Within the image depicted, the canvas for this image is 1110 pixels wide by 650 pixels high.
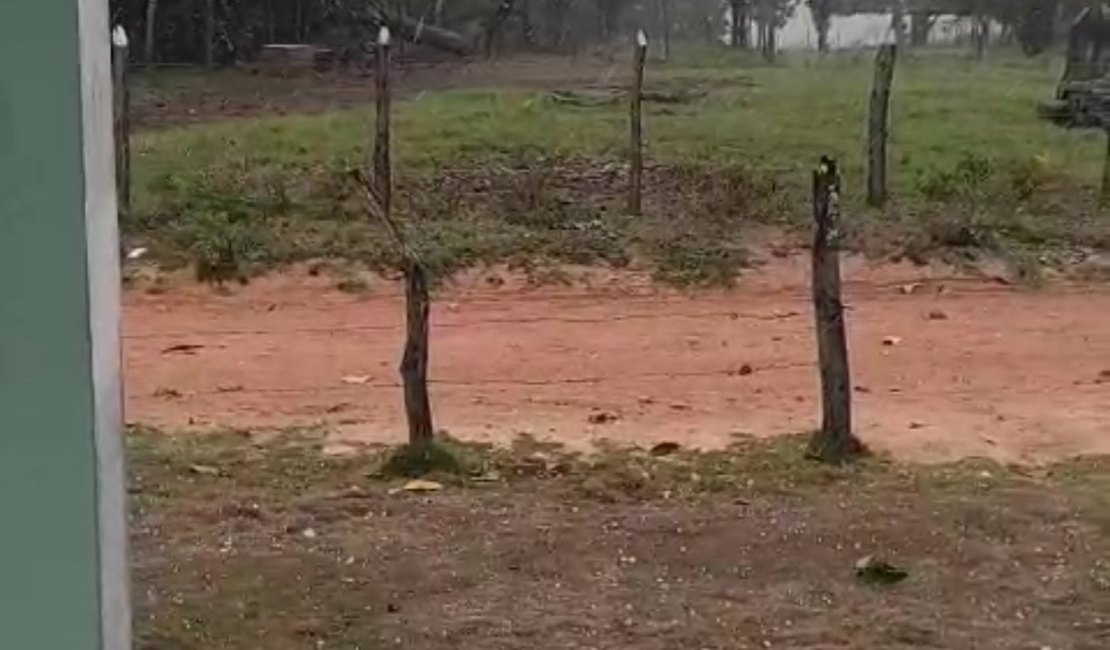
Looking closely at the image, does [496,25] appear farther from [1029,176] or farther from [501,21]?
[1029,176]

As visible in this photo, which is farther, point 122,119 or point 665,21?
point 665,21

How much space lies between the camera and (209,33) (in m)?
13.4

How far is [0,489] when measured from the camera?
0.59 m

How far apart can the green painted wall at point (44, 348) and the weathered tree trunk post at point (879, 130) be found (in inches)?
Result: 324

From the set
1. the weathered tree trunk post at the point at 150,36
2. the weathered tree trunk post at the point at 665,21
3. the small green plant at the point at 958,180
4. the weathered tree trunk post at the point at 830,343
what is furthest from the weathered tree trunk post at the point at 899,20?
the weathered tree trunk post at the point at 830,343

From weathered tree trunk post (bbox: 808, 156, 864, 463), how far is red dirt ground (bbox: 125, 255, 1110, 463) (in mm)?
275

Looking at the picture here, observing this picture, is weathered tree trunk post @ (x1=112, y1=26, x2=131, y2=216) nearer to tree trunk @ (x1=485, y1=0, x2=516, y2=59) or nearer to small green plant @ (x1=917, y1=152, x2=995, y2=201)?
small green plant @ (x1=917, y1=152, x2=995, y2=201)

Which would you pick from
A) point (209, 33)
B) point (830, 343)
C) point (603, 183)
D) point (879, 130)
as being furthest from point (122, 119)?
point (209, 33)

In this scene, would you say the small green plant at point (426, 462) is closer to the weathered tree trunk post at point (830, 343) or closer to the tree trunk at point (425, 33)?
the weathered tree trunk post at point (830, 343)

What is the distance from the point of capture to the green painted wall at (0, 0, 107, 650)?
57 centimetres

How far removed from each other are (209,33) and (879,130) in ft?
21.8

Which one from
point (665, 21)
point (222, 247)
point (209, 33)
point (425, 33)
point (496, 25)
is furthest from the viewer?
point (665, 21)

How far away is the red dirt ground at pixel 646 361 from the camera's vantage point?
16.7 ft

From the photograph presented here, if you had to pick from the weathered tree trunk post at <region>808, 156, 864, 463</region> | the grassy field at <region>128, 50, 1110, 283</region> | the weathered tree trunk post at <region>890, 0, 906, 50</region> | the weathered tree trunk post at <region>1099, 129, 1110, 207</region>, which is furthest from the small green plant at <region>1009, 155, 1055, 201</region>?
the weathered tree trunk post at <region>890, 0, 906, 50</region>
